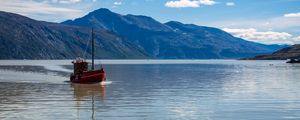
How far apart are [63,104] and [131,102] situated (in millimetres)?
6577

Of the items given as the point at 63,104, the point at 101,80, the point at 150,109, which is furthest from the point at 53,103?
the point at 101,80

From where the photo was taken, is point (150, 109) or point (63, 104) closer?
point (150, 109)

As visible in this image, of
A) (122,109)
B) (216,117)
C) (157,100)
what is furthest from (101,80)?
(216,117)

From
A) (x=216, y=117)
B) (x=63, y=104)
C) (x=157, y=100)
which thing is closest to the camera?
(x=216, y=117)

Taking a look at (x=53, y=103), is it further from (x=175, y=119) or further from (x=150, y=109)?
(x=175, y=119)

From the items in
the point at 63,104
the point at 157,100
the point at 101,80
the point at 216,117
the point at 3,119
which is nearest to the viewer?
the point at 3,119

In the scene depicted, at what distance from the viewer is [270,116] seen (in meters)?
36.1

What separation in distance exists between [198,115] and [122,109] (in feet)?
23.3

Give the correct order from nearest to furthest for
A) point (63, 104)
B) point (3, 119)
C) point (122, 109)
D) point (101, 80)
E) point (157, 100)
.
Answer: point (3, 119)
point (122, 109)
point (63, 104)
point (157, 100)
point (101, 80)

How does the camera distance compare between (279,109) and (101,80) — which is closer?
(279,109)

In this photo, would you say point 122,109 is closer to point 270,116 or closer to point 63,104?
point 63,104

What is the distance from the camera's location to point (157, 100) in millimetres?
48812

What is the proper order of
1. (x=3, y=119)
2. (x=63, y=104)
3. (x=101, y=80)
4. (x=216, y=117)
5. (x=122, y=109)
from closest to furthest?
(x=3, y=119) → (x=216, y=117) → (x=122, y=109) → (x=63, y=104) → (x=101, y=80)

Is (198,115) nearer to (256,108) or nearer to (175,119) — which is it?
(175,119)
